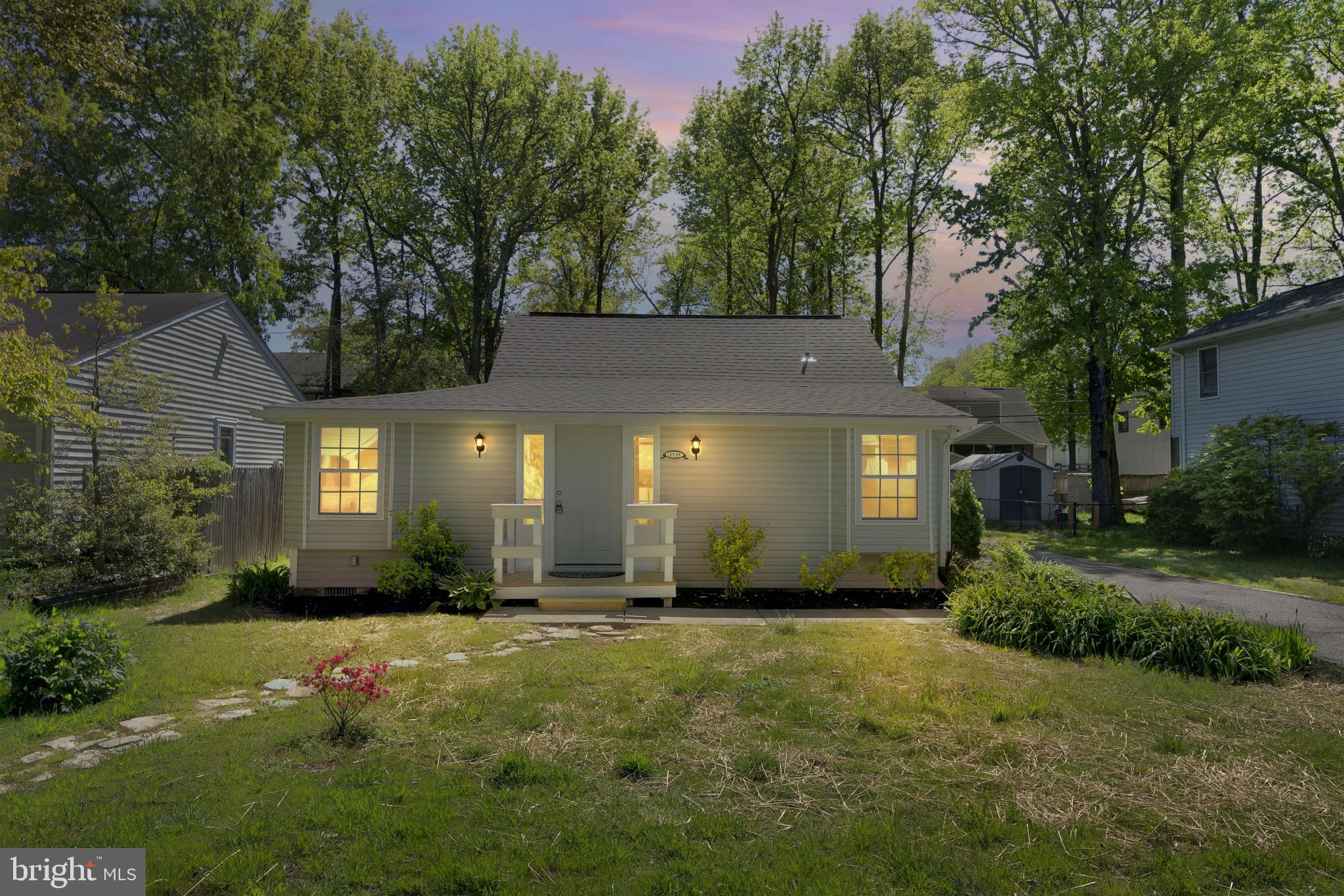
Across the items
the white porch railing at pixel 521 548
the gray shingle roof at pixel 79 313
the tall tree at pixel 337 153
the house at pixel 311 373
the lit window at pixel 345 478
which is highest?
the tall tree at pixel 337 153

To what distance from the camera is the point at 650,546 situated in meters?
10.4

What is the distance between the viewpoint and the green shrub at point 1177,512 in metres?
17.0

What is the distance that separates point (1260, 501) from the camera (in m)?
15.2

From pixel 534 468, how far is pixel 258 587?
4.21 metres

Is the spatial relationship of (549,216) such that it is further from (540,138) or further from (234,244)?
(234,244)

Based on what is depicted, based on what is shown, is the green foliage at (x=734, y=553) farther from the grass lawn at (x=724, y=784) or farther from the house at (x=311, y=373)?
the house at (x=311, y=373)

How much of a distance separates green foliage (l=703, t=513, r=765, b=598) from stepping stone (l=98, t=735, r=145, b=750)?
714 cm

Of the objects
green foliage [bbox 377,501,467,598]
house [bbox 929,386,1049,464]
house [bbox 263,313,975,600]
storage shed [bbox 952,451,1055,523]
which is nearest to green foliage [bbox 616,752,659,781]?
house [bbox 263,313,975,600]

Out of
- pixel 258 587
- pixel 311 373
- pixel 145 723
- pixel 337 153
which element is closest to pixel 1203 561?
pixel 258 587

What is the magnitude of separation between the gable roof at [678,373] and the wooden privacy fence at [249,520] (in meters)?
2.62

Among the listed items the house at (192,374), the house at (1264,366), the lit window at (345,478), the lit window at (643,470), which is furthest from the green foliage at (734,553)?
the house at (1264,366)

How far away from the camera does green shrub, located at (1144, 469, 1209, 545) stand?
16984mm

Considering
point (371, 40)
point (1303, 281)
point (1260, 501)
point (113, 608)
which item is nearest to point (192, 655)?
point (113, 608)

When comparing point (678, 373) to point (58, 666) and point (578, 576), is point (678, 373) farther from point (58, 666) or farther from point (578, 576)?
point (58, 666)
